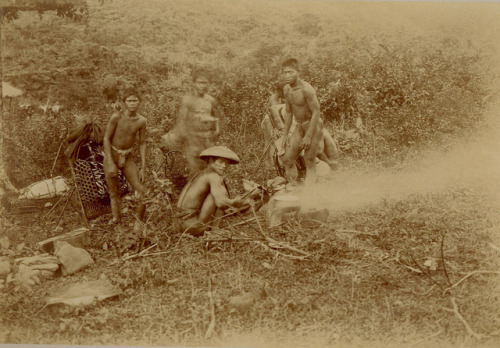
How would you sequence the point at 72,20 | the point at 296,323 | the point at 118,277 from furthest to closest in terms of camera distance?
the point at 72,20 → the point at 118,277 → the point at 296,323

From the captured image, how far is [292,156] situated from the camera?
16.6 feet

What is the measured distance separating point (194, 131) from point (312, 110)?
1.31 m

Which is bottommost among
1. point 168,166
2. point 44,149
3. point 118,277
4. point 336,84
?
point 118,277

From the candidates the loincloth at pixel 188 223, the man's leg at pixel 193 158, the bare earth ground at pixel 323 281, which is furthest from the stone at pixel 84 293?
the man's leg at pixel 193 158

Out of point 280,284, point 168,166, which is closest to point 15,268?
point 168,166

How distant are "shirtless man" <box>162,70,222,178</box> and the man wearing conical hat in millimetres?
407

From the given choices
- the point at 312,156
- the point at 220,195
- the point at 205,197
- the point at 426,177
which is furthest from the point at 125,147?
the point at 426,177

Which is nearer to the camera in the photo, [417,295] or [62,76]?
[417,295]

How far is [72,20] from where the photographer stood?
15.7 ft

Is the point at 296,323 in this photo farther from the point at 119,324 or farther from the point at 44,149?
the point at 44,149

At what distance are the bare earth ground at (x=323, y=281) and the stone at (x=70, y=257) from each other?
0.08 m

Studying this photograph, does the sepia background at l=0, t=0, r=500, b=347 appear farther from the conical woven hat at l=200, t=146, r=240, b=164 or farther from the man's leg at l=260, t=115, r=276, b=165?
the conical woven hat at l=200, t=146, r=240, b=164

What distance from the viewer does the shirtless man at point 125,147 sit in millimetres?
4785

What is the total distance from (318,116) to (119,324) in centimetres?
271
